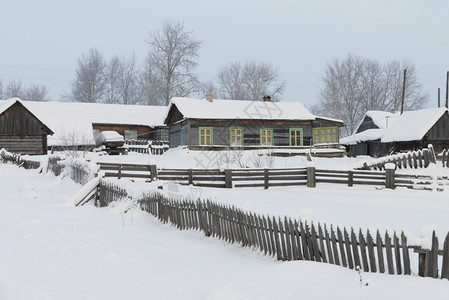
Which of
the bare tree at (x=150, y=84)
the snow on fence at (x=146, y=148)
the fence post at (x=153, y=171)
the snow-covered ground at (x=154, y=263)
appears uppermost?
the bare tree at (x=150, y=84)

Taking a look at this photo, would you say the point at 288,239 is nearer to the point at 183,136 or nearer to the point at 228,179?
the point at 228,179

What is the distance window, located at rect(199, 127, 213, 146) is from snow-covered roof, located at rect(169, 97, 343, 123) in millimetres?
1100

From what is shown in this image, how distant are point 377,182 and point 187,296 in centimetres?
1658

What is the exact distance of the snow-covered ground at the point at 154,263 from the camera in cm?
569

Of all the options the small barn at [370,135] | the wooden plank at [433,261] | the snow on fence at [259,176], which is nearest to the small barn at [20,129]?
the snow on fence at [259,176]

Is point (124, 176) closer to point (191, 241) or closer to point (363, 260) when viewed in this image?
point (191, 241)

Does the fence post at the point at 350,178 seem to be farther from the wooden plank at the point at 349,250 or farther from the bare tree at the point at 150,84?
the bare tree at the point at 150,84

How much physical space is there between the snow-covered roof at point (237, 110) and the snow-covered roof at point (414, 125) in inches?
273

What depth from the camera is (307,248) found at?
7.31 meters

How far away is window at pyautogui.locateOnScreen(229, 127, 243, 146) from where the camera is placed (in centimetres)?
3553

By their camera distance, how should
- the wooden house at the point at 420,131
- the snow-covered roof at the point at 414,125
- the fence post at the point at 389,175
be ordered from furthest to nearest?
1. the wooden house at the point at 420,131
2. the snow-covered roof at the point at 414,125
3. the fence post at the point at 389,175

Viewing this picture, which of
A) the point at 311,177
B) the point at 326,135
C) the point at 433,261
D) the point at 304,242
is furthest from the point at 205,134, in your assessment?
the point at 433,261

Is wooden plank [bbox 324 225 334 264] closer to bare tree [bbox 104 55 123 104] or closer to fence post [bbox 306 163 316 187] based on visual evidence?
fence post [bbox 306 163 316 187]

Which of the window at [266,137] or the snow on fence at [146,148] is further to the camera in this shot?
the snow on fence at [146,148]
